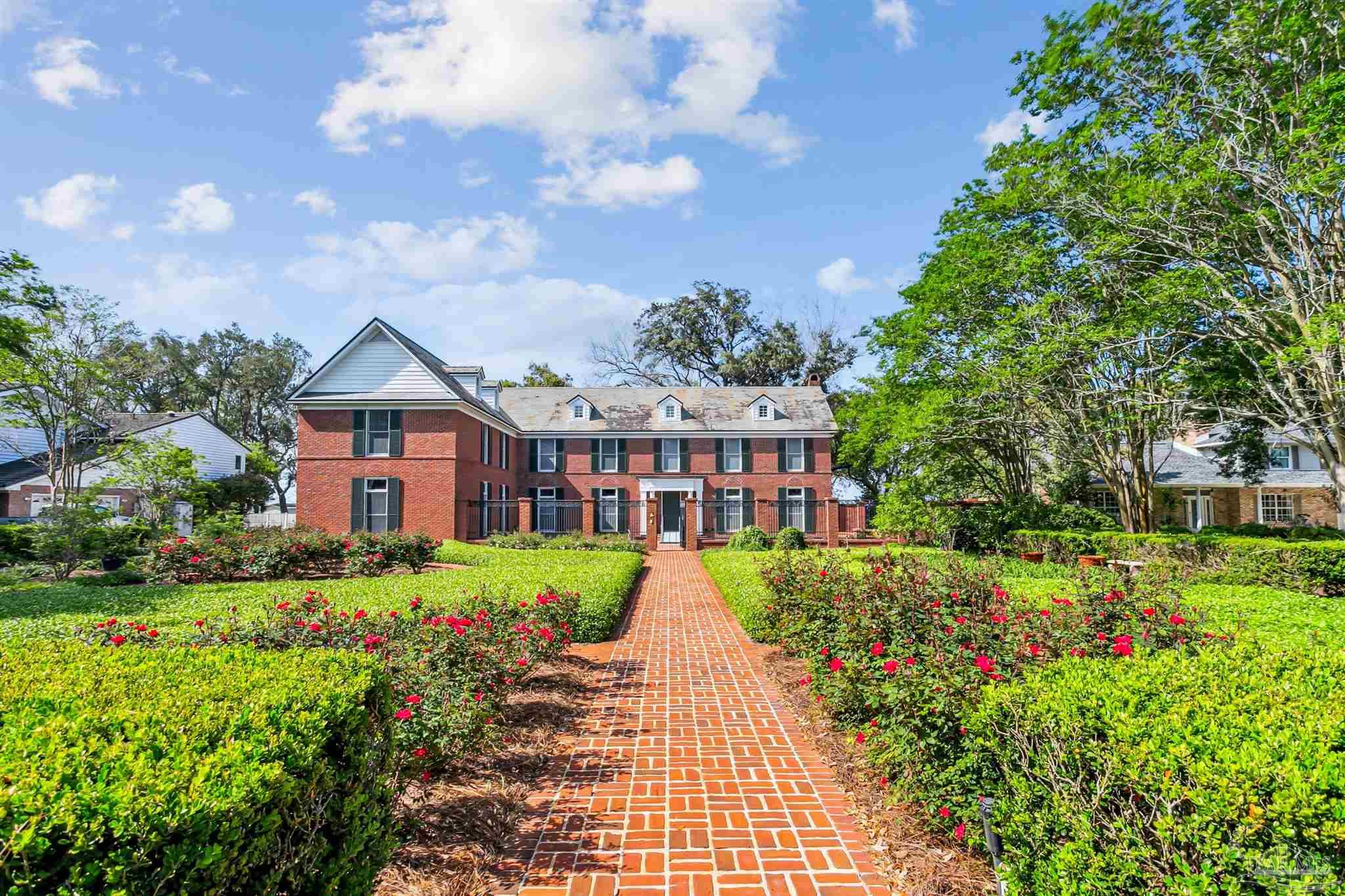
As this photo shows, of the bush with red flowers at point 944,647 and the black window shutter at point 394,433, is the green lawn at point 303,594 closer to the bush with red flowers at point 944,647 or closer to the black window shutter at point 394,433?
the bush with red flowers at point 944,647

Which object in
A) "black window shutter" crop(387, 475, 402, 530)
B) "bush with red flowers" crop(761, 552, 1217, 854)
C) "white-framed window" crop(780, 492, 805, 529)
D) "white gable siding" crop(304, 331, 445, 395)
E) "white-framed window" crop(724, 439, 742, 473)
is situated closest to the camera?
"bush with red flowers" crop(761, 552, 1217, 854)

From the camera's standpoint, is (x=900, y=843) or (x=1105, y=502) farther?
(x=1105, y=502)

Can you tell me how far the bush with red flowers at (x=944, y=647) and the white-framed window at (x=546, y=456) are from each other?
78.4 ft

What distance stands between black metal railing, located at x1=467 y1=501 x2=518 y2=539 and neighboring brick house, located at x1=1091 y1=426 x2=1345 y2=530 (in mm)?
23984

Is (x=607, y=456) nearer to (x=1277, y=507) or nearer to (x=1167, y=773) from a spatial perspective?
(x=1167, y=773)

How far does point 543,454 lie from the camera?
95.9 feet

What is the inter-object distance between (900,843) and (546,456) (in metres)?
26.7

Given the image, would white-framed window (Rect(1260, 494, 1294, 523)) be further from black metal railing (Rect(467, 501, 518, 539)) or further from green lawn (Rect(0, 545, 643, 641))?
black metal railing (Rect(467, 501, 518, 539))

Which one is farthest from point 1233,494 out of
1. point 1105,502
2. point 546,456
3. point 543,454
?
point 543,454

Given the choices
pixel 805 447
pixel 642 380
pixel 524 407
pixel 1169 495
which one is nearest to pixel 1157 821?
pixel 805 447

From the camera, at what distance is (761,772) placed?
4.55 metres

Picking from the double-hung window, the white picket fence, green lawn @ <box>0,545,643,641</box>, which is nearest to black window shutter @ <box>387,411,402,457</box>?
green lawn @ <box>0,545,643,641</box>

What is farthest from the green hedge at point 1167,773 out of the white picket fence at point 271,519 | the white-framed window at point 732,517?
the white picket fence at point 271,519

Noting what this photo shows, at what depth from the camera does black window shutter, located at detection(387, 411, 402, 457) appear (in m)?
21.7
